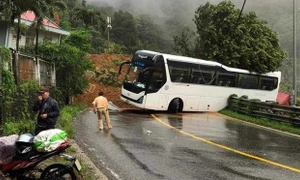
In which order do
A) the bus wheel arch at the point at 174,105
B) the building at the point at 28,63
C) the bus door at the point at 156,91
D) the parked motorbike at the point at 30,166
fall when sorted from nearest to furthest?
the parked motorbike at the point at 30,166, the building at the point at 28,63, the bus door at the point at 156,91, the bus wheel arch at the point at 174,105

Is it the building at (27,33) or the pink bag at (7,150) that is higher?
the building at (27,33)

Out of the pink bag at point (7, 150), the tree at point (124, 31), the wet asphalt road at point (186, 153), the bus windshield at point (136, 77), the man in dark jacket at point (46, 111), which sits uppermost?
the tree at point (124, 31)

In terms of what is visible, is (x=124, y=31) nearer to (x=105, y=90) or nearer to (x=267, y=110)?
(x=105, y=90)

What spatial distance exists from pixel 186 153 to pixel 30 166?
5.10 m

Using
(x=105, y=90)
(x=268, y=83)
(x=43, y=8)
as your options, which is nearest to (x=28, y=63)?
(x=43, y=8)

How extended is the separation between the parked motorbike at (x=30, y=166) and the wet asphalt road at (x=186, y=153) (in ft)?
5.14

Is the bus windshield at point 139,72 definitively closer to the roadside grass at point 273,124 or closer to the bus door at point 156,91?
the bus door at point 156,91

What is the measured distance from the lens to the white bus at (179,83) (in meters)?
22.0

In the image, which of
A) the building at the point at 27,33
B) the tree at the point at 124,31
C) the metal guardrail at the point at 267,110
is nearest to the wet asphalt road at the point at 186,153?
the metal guardrail at the point at 267,110

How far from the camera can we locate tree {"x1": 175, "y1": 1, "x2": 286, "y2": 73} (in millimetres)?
30469

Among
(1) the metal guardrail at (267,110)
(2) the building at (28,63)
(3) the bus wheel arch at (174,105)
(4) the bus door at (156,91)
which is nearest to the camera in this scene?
(2) the building at (28,63)

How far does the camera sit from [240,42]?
32.2 m

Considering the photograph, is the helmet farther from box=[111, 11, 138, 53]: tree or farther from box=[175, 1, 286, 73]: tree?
box=[111, 11, 138, 53]: tree

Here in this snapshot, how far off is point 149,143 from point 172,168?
3.10m
